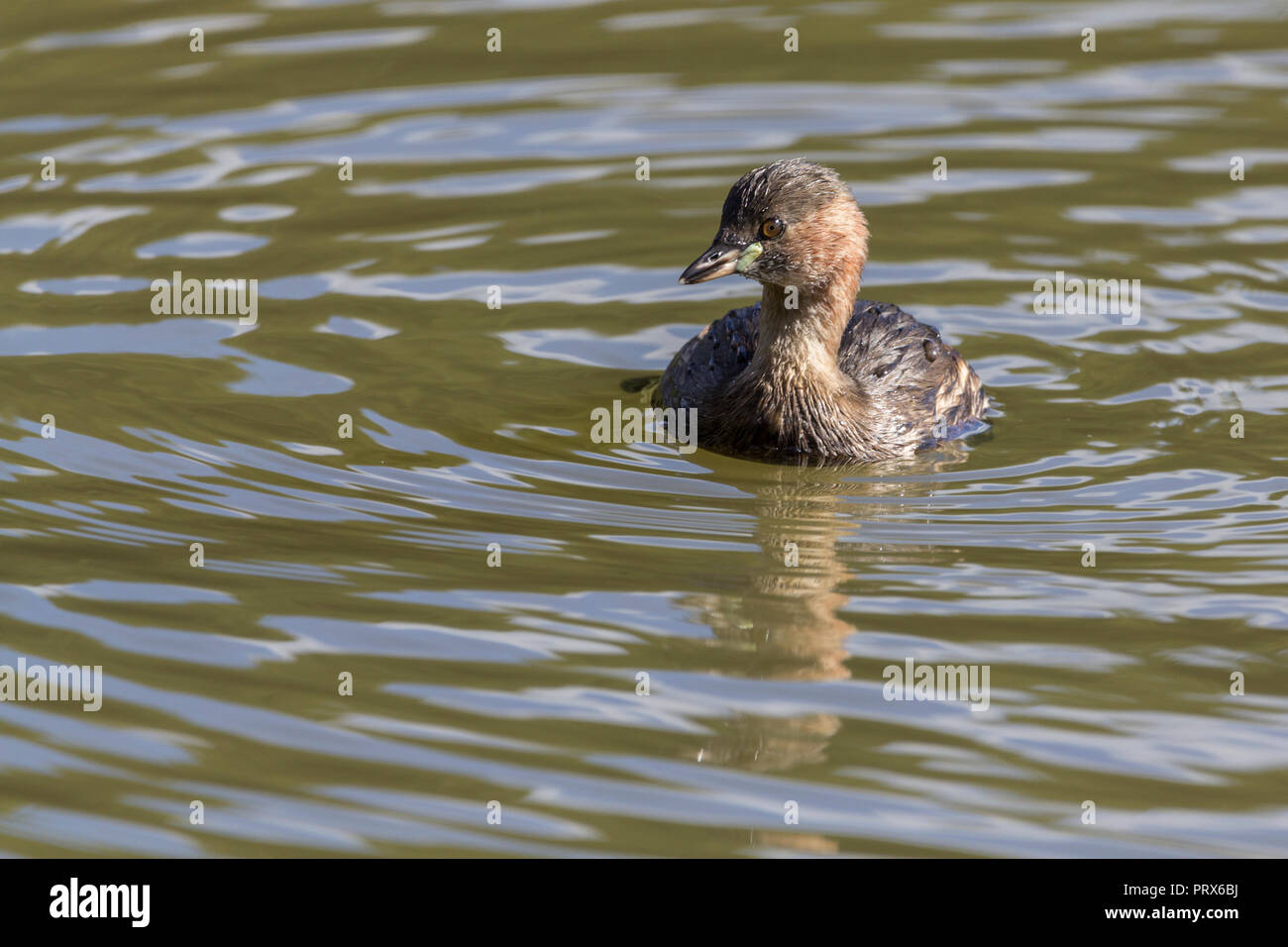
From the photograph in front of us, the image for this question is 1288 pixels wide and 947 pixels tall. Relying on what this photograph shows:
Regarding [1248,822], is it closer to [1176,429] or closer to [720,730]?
[720,730]

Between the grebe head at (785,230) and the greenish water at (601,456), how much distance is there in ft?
3.38

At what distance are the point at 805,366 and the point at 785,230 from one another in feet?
2.41

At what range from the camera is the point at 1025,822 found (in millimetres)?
6219

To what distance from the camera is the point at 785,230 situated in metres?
9.74

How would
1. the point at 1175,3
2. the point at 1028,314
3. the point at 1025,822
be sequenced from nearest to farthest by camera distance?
1. the point at 1025,822
2. the point at 1028,314
3. the point at 1175,3

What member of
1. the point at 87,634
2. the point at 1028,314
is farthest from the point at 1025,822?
the point at 1028,314

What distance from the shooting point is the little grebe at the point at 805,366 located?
975cm

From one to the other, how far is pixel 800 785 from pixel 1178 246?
7231 millimetres
